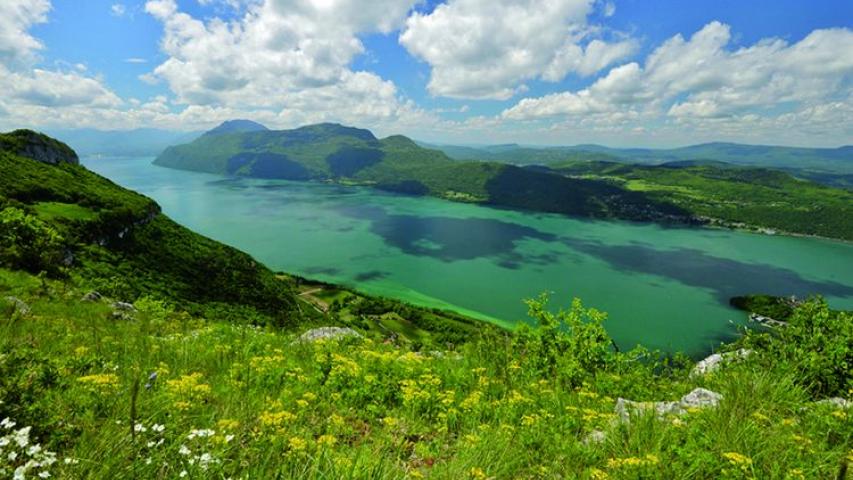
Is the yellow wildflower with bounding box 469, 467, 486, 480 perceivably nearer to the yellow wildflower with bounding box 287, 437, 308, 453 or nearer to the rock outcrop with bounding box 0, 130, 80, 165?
the yellow wildflower with bounding box 287, 437, 308, 453

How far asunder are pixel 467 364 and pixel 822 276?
643 feet

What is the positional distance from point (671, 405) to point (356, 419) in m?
5.29

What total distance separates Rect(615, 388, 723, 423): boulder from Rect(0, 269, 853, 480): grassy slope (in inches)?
9.8

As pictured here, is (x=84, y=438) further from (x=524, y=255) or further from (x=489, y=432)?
(x=524, y=255)

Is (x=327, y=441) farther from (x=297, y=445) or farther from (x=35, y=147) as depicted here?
(x=35, y=147)

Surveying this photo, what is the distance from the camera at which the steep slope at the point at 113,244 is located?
4122cm

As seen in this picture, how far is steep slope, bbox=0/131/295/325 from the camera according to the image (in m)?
41.2

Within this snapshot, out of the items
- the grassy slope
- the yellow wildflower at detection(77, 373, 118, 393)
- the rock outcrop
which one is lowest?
the grassy slope

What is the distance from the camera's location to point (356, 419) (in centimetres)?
562

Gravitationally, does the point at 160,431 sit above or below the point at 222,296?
above

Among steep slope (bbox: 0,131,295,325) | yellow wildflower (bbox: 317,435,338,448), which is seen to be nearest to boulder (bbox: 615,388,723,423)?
yellow wildflower (bbox: 317,435,338,448)

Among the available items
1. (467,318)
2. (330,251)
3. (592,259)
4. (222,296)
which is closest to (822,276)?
(592,259)

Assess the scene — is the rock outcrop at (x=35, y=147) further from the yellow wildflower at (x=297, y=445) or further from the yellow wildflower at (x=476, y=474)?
the yellow wildflower at (x=476, y=474)

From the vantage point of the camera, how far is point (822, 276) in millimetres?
141750
